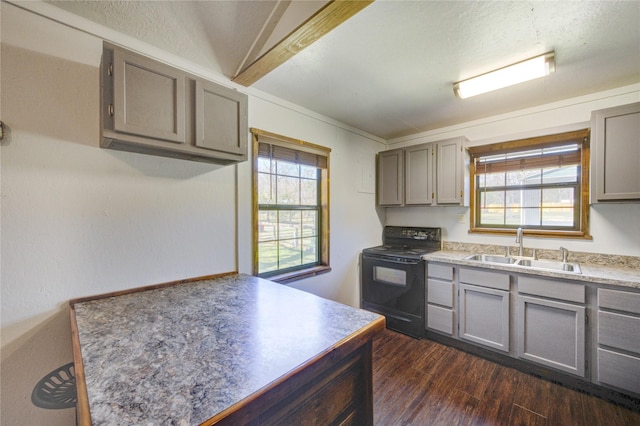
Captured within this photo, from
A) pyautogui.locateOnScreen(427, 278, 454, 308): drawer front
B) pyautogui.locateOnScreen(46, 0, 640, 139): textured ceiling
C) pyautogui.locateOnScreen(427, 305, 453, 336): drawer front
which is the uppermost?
pyautogui.locateOnScreen(46, 0, 640, 139): textured ceiling

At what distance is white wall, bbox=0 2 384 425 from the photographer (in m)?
1.28

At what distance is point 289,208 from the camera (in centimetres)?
268

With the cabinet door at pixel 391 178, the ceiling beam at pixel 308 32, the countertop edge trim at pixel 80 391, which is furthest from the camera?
the cabinet door at pixel 391 178

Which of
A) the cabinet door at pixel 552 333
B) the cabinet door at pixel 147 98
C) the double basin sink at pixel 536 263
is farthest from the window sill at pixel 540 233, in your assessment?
the cabinet door at pixel 147 98

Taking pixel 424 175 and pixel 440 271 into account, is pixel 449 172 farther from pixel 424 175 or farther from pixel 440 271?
pixel 440 271

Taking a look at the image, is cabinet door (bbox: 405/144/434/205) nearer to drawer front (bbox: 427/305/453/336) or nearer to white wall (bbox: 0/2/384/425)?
drawer front (bbox: 427/305/453/336)

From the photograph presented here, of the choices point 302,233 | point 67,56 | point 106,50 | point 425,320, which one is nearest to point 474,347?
point 425,320

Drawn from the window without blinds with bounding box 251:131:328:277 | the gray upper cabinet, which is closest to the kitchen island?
the window without blinds with bounding box 251:131:328:277

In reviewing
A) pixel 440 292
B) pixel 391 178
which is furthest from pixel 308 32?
pixel 440 292

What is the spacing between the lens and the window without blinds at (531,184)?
8.41 ft

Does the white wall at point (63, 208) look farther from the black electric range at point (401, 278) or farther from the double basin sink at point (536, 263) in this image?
the double basin sink at point (536, 263)

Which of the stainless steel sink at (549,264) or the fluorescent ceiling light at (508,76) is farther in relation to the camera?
the stainless steel sink at (549,264)

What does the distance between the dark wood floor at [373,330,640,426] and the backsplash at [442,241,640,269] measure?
115 cm

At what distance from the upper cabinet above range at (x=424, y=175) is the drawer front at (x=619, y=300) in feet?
4.43
